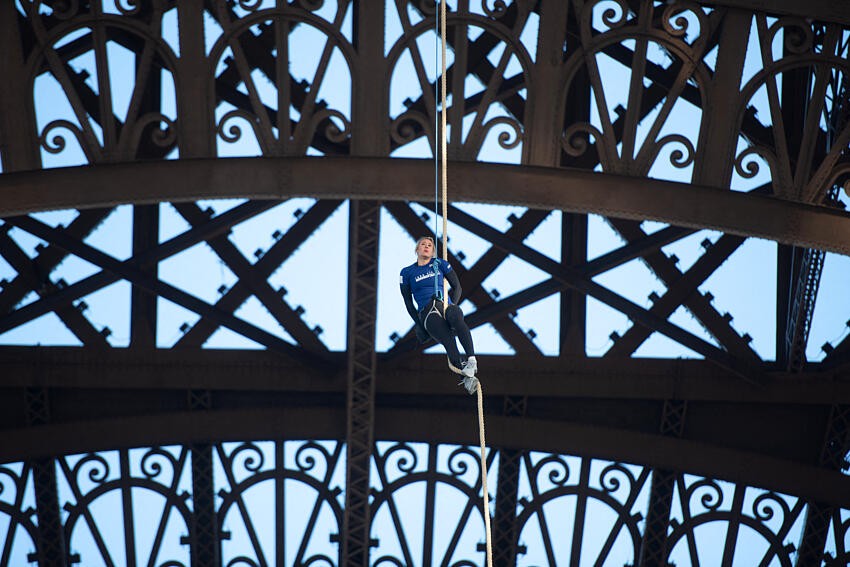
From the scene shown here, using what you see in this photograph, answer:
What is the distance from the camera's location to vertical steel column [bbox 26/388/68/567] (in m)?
20.3

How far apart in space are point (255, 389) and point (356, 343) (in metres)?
2.16

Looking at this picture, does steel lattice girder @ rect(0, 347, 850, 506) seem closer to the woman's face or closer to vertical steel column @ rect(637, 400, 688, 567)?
vertical steel column @ rect(637, 400, 688, 567)

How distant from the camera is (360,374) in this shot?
19.3m

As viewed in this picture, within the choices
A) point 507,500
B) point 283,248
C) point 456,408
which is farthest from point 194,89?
point 507,500

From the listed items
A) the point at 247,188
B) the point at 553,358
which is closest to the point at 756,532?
the point at 553,358

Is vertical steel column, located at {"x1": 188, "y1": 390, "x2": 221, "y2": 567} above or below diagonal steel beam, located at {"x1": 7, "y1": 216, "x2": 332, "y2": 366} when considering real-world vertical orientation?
below

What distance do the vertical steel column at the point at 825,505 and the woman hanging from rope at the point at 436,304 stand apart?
350 inches

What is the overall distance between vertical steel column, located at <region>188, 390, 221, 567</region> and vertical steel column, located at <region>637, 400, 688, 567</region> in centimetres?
599

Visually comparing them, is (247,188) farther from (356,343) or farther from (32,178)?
(356,343)

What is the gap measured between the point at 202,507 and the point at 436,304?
9089 mm

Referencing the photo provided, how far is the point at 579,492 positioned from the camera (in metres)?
21.2

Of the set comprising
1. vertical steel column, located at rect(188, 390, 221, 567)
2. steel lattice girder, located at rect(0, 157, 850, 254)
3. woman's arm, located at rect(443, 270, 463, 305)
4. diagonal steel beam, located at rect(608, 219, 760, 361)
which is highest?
steel lattice girder, located at rect(0, 157, 850, 254)

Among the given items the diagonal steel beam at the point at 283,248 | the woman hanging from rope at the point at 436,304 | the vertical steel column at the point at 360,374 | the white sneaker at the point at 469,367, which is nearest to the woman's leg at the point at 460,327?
the woman hanging from rope at the point at 436,304

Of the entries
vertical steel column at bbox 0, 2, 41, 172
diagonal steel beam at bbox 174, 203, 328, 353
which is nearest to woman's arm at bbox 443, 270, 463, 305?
vertical steel column at bbox 0, 2, 41, 172
